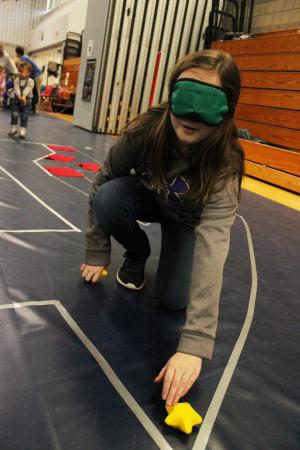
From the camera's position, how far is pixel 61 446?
2.06 feet

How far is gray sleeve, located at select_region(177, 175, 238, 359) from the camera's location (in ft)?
2.30

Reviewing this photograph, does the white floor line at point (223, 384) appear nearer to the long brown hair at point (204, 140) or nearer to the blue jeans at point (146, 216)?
the blue jeans at point (146, 216)

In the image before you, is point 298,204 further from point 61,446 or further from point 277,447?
point 61,446

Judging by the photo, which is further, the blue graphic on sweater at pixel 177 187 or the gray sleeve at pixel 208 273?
the blue graphic on sweater at pixel 177 187

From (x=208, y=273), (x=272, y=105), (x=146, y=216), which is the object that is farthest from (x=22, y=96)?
(x=208, y=273)

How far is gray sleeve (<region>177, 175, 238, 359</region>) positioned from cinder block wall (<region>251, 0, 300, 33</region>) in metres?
4.53

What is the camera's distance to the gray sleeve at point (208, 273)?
2.30 feet

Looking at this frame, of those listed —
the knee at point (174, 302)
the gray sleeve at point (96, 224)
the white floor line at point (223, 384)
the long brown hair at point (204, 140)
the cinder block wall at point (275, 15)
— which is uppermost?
the cinder block wall at point (275, 15)

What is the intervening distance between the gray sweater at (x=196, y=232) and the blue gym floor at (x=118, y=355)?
0.52ft

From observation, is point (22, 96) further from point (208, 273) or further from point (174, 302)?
point (208, 273)

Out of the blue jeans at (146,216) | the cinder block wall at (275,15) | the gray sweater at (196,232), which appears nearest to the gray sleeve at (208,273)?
the gray sweater at (196,232)

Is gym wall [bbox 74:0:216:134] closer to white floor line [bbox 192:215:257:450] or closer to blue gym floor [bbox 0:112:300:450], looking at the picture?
blue gym floor [bbox 0:112:300:450]

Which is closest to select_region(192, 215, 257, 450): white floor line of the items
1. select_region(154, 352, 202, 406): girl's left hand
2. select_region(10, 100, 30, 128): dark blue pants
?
select_region(154, 352, 202, 406): girl's left hand

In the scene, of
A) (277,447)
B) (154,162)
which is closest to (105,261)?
(154,162)
